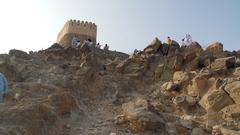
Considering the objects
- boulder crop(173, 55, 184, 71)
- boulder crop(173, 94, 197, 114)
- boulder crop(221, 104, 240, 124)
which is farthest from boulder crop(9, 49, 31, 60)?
boulder crop(221, 104, 240, 124)

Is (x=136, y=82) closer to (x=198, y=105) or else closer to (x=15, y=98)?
(x=198, y=105)

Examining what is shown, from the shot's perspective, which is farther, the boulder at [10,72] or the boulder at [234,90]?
the boulder at [10,72]

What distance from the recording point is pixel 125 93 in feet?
59.4

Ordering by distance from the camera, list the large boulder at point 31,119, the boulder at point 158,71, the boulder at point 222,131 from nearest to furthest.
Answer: the large boulder at point 31,119 < the boulder at point 222,131 < the boulder at point 158,71

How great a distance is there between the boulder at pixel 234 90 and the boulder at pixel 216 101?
0.14 m

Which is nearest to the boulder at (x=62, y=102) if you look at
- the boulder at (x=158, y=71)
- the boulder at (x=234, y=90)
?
the boulder at (x=234, y=90)

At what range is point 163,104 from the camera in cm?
1584

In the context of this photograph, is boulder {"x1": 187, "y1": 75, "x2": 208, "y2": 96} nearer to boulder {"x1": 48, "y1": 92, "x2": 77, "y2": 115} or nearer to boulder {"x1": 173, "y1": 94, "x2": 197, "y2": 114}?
boulder {"x1": 173, "y1": 94, "x2": 197, "y2": 114}

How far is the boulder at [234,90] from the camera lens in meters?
14.0

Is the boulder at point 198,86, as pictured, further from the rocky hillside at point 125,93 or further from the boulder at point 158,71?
the boulder at point 158,71

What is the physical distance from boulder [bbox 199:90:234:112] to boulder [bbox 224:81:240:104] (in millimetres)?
141

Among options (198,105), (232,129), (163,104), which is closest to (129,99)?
(163,104)

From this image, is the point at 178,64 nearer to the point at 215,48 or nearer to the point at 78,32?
the point at 215,48

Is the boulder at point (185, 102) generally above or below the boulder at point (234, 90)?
below
